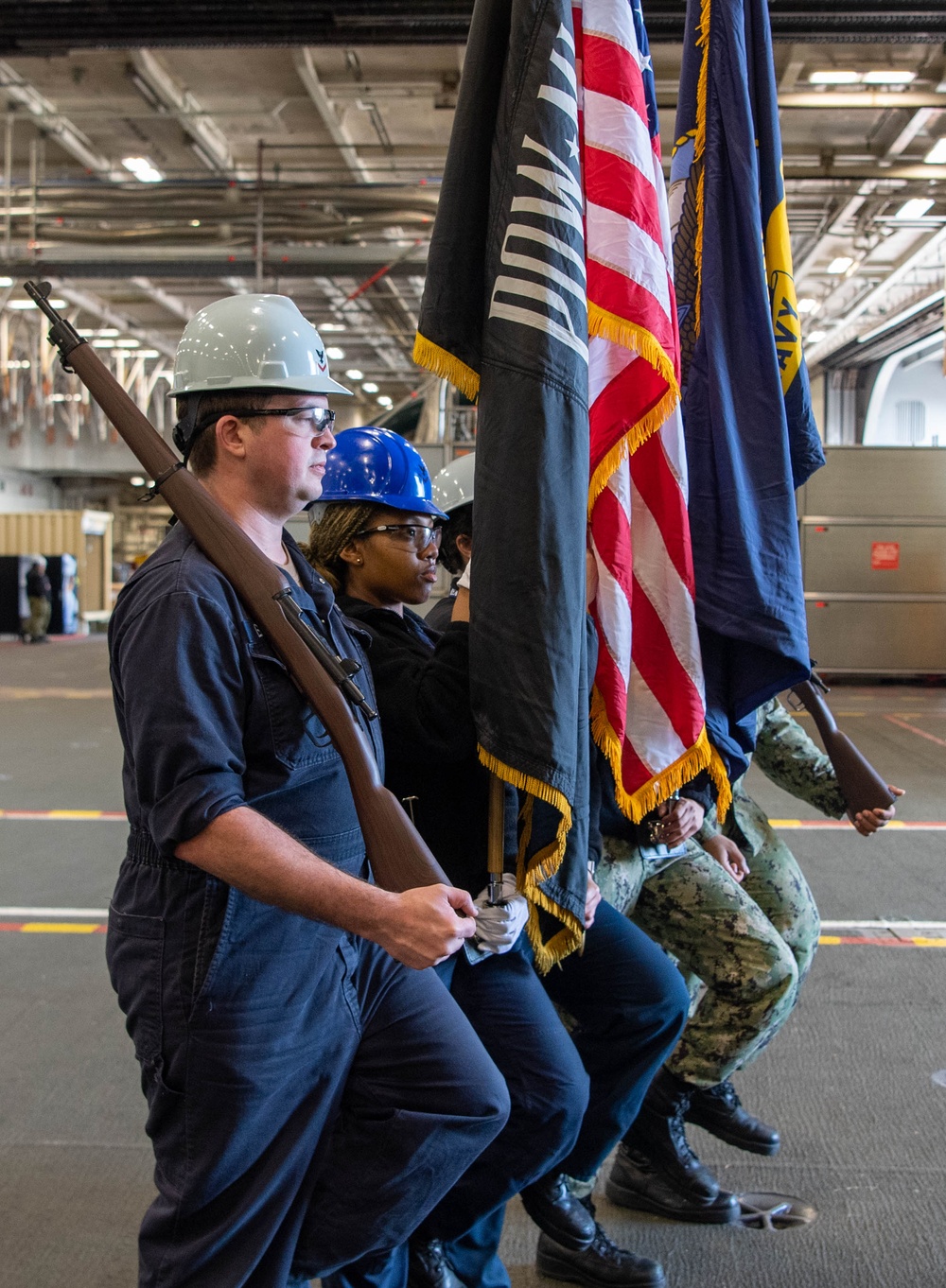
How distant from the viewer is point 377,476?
7.70ft

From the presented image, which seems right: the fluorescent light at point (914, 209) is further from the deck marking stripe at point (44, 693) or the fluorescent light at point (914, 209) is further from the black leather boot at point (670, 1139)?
the black leather boot at point (670, 1139)

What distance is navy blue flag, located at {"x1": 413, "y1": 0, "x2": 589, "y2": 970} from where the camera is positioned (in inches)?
77.7

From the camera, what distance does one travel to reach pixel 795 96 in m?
9.92

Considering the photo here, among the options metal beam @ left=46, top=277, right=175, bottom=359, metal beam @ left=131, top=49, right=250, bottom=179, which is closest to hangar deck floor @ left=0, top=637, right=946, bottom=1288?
metal beam @ left=131, top=49, right=250, bottom=179

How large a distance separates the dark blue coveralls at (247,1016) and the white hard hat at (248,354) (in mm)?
326

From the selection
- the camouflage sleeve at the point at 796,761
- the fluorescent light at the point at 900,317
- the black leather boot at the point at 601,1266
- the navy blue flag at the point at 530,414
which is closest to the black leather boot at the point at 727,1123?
the black leather boot at the point at 601,1266

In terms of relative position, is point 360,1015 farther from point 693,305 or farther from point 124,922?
point 693,305

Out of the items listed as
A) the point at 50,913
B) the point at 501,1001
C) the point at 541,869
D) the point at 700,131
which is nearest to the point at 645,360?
the point at 700,131

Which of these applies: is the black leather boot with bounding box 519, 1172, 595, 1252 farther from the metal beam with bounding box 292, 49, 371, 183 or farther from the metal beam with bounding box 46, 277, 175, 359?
the metal beam with bounding box 46, 277, 175, 359

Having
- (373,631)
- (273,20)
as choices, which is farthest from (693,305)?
(273,20)

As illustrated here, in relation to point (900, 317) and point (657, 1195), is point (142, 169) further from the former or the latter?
point (657, 1195)

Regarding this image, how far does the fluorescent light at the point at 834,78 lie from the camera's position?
981 cm

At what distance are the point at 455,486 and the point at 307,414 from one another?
0.95 metres

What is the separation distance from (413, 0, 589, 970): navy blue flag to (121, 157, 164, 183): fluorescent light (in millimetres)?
10752
